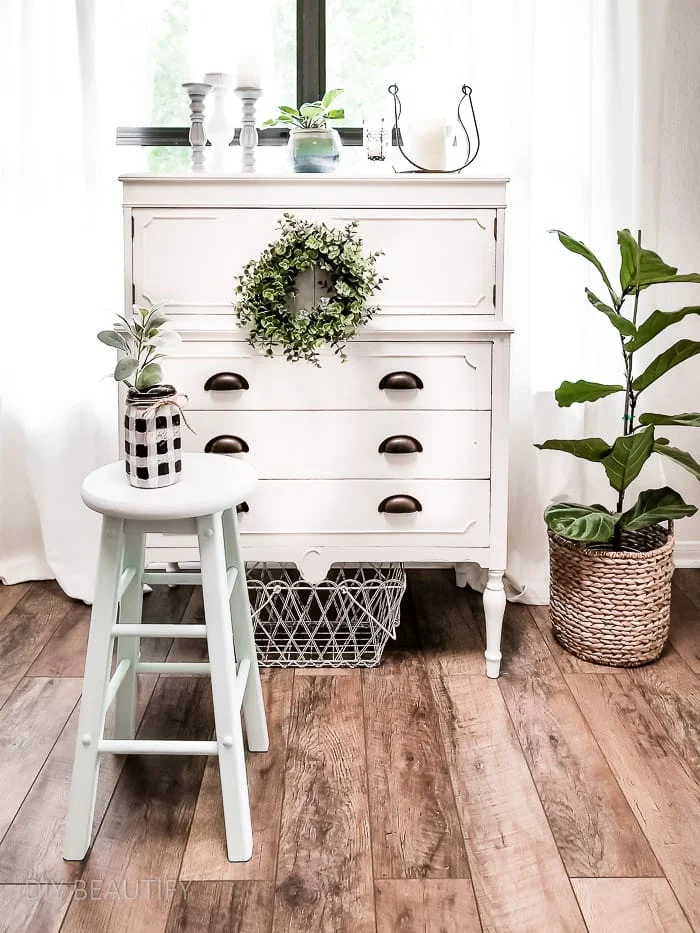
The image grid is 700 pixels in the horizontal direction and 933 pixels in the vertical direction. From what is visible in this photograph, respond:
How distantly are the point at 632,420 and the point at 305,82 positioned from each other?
1395 mm

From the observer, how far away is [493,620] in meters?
2.32

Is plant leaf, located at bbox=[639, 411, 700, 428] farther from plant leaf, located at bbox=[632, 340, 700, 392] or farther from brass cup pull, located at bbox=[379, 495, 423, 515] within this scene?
brass cup pull, located at bbox=[379, 495, 423, 515]

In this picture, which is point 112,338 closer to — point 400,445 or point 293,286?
point 293,286

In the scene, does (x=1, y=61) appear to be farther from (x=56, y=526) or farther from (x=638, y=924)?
(x=638, y=924)

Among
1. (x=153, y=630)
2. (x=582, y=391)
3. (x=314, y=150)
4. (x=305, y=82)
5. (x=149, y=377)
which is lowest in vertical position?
(x=153, y=630)

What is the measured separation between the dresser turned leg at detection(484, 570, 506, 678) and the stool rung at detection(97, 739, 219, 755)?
0.89 metres

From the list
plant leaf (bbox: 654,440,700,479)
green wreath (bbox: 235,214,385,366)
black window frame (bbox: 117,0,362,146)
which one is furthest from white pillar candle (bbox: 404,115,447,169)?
plant leaf (bbox: 654,440,700,479)

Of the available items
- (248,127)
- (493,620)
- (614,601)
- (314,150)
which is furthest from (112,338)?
(614,601)

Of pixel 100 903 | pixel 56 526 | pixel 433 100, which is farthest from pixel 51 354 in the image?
pixel 100 903

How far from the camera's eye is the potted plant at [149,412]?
1.65m

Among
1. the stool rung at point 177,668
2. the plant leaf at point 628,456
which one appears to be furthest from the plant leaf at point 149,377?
the plant leaf at point 628,456

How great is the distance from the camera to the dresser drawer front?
7.04 ft

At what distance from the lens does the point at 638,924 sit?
147 cm

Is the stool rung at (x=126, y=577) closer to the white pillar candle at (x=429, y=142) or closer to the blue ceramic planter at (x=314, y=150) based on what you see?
the blue ceramic planter at (x=314, y=150)
